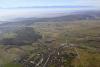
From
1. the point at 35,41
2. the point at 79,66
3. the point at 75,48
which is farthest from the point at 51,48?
the point at 79,66

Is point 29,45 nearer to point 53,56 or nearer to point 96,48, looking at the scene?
point 53,56

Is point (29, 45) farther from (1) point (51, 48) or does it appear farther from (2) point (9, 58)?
(2) point (9, 58)

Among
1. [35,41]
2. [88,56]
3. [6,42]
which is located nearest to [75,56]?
[88,56]

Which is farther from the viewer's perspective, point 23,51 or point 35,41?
point 35,41

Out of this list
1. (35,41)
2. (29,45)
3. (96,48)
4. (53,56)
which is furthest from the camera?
(35,41)

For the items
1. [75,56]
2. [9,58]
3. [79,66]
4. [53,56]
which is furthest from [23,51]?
[79,66]

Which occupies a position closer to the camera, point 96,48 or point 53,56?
point 53,56

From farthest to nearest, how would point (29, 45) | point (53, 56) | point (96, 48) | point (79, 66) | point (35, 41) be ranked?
point (35, 41) < point (29, 45) < point (96, 48) < point (53, 56) < point (79, 66)

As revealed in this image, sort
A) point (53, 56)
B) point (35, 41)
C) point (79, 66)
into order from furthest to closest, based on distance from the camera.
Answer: point (35, 41), point (53, 56), point (79, 66)

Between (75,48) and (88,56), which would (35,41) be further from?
(88,56)

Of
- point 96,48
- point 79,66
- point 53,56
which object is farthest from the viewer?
point 96,48
